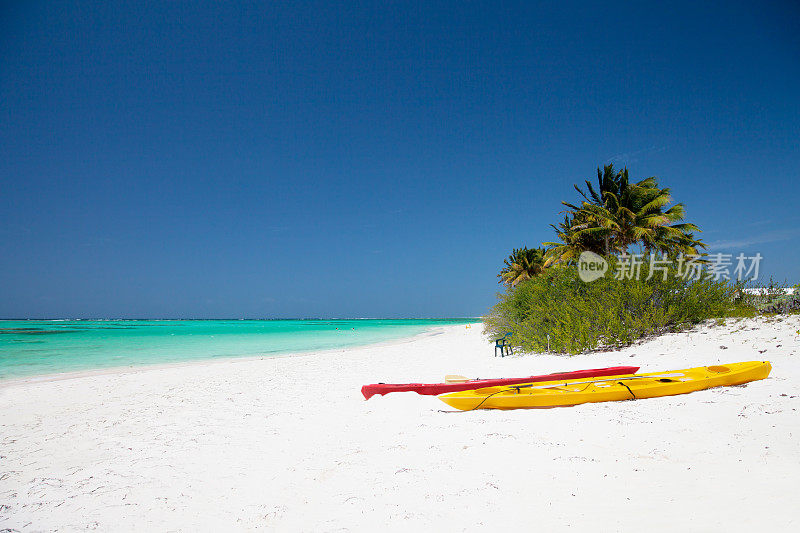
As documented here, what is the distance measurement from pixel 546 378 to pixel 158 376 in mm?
11584

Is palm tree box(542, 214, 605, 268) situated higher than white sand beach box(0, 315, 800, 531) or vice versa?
palm tree box(542, 214, 605, 268)

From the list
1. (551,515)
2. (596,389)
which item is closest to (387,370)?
(596,389)

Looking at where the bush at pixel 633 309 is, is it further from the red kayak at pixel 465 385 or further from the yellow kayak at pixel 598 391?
the yellow kayak at pixel 598 391

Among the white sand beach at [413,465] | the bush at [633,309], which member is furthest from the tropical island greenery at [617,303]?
the white sand beach at [413,465]

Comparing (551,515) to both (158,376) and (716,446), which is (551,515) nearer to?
(716,446)

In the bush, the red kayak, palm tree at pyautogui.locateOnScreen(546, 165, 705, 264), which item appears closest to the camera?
the red kayak

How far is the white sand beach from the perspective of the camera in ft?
8.76

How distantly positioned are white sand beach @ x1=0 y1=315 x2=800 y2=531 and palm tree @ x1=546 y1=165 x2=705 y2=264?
41.2ft

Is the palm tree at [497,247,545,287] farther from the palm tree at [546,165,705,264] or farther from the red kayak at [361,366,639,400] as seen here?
the red kayak at [361,366,639,400]

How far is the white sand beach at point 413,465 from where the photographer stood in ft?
8.76

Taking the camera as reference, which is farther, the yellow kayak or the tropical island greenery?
the tropical island greenery
